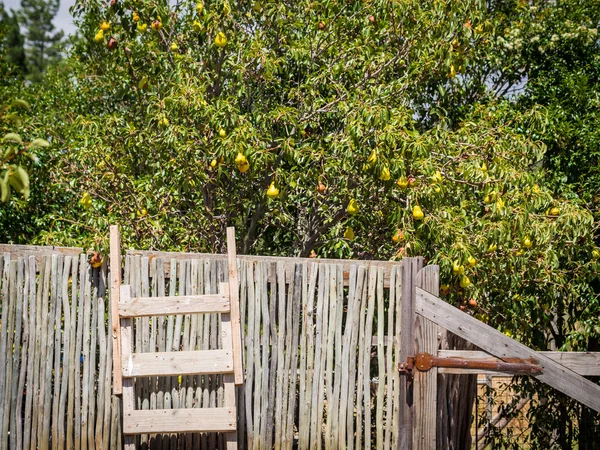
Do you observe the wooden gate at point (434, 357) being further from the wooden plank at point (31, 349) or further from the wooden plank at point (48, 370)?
the wooden plank at point (31, 349)

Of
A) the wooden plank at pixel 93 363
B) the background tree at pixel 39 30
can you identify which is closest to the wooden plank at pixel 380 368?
the wooden plank at pixel 93 363

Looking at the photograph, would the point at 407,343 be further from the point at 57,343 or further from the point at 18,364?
the point at 18,364

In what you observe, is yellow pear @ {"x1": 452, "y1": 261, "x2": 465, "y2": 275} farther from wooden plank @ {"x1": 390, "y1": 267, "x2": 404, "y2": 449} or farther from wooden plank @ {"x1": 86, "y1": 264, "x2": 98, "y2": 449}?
wooden plank @ {"x1": 86, "y1": 264, "x2": 98, "y2": 449}

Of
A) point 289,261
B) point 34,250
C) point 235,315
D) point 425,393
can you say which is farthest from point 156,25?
point 425,393

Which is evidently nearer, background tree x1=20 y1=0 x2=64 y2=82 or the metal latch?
the metal latch

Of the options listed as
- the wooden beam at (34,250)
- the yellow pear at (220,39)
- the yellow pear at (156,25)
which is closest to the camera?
the wooden beam at (34,250)

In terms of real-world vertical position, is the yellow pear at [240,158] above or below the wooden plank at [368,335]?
above

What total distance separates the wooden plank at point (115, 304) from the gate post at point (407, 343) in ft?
6.20

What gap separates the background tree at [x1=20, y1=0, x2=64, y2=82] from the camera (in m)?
40.4

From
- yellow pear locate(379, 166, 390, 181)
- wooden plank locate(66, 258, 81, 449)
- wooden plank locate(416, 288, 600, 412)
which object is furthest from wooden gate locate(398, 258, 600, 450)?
wooden plank locate(66, 258, 81, 449)

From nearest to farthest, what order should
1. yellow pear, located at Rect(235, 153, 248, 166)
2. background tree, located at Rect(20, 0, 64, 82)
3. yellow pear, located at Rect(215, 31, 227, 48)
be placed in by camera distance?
yellow pear, located at Rect(235, 153, 248, 166)
yellow pear, located at Rect(215, 31, 227, 48)
background tree, located at Rect(20, 0, 64, 82)

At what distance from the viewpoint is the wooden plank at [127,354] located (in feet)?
15.3

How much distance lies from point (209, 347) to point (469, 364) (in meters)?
1.79

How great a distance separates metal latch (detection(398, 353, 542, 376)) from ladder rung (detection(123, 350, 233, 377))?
120 cm
